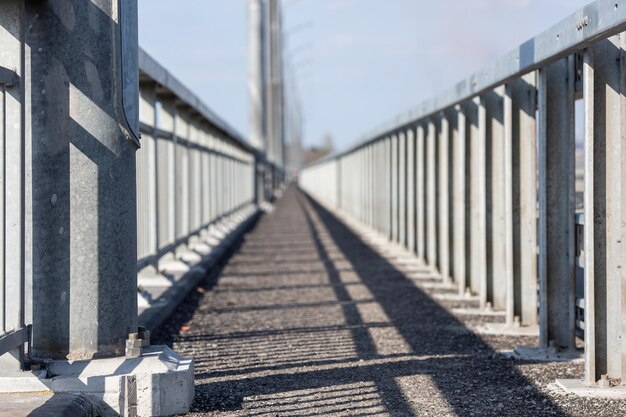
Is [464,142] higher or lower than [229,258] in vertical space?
higher

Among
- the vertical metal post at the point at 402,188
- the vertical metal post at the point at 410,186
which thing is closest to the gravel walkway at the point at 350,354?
the vertical metal post at the point at 410,186

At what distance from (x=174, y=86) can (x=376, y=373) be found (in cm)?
587

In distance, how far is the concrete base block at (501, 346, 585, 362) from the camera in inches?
283

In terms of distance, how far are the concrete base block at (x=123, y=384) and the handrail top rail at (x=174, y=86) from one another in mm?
3970

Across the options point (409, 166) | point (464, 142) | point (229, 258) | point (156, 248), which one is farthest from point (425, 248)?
point (156, 248)

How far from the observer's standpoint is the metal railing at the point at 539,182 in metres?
6.15

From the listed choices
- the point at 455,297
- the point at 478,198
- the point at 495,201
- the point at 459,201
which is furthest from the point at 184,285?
the point at 495,201

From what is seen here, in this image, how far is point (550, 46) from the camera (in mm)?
6617

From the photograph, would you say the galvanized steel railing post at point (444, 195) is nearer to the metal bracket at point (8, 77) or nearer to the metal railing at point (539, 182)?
the metal railing at point (539, 182)

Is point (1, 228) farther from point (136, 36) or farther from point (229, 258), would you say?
point (229, 258)

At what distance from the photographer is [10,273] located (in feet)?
17.5

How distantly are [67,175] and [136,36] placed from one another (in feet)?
3.20

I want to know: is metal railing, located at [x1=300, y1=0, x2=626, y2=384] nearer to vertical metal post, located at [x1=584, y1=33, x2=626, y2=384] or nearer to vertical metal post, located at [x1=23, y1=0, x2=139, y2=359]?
vertical metal post, located at [x1=584, y1=33, x2=626, y2=384]

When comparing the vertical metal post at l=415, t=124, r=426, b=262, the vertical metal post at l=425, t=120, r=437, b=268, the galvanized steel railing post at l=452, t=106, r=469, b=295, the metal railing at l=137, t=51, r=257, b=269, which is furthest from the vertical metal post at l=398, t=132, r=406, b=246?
the galvanized steel railing post at l=452, t=106, r=469, b=295
